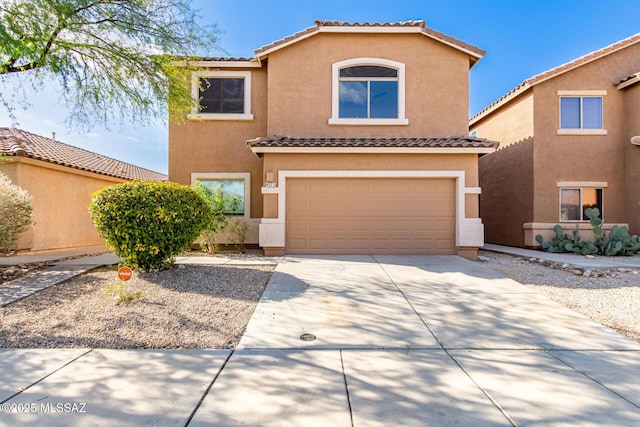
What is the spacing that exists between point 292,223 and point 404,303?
17.0ft

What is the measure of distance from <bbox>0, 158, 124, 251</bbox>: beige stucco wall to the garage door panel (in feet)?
28.5

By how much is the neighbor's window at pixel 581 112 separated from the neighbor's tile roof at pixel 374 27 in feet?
14.4

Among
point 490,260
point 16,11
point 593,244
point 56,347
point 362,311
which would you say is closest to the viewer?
point 56,347

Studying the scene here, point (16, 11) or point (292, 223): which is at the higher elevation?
point (16, 11)

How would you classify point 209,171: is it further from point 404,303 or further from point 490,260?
point 490,260

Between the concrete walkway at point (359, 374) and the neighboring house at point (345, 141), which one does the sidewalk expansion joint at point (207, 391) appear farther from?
the neighboring house at point (345, 141)

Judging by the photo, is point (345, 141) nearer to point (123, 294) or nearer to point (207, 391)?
point (123, 294)

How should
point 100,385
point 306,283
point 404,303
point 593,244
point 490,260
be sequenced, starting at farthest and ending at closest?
point 593,244 < point 490,260 < point 306,283 < point 404,303 < point 100,385

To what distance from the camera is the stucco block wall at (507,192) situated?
12.6 metres

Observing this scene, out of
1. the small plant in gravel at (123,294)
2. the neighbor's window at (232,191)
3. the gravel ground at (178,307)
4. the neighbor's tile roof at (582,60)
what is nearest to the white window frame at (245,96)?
the neighbor's window at (232,191)

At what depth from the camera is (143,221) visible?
6.68 meters

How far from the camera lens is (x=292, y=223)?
33.2ft

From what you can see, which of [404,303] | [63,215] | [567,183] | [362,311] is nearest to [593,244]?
[567,183]

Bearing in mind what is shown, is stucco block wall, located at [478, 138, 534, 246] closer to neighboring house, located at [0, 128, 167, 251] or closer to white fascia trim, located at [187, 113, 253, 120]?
white fascia trim, located at [187, 113, 253, 120]
